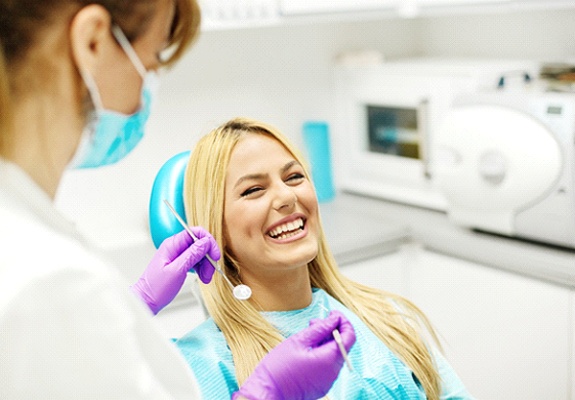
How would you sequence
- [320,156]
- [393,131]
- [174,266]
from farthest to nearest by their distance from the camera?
[320,156], [393,131], [174,266]

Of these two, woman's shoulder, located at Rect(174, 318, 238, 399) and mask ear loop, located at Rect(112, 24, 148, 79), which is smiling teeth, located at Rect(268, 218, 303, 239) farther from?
mask ear loop, located at Rect(112, 24, 148, 79)

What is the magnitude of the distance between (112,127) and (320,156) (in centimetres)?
213

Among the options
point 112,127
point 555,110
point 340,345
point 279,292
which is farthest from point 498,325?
point 112,127

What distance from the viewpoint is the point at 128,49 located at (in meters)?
0.92

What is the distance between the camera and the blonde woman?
162 centimetres

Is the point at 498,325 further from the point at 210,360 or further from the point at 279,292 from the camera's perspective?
the point at 210,360

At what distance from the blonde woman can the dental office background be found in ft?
1.36

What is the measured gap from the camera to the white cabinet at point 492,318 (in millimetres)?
2291

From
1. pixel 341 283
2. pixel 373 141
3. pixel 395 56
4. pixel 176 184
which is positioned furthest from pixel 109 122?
pixel 395 56

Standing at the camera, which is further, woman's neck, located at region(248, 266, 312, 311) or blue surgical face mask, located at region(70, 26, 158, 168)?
woman's neck, located at region(248, 266, 312, 311)

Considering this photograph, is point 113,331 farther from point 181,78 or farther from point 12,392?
point 181,78

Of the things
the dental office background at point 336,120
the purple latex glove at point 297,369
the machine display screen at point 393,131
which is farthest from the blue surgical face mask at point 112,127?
the machine display screen at point 393,131

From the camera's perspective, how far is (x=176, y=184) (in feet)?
5.57

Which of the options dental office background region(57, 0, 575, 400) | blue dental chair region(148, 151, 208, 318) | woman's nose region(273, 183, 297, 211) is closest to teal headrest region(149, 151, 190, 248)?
blue dental chair region(148, 151, 208, 318)
